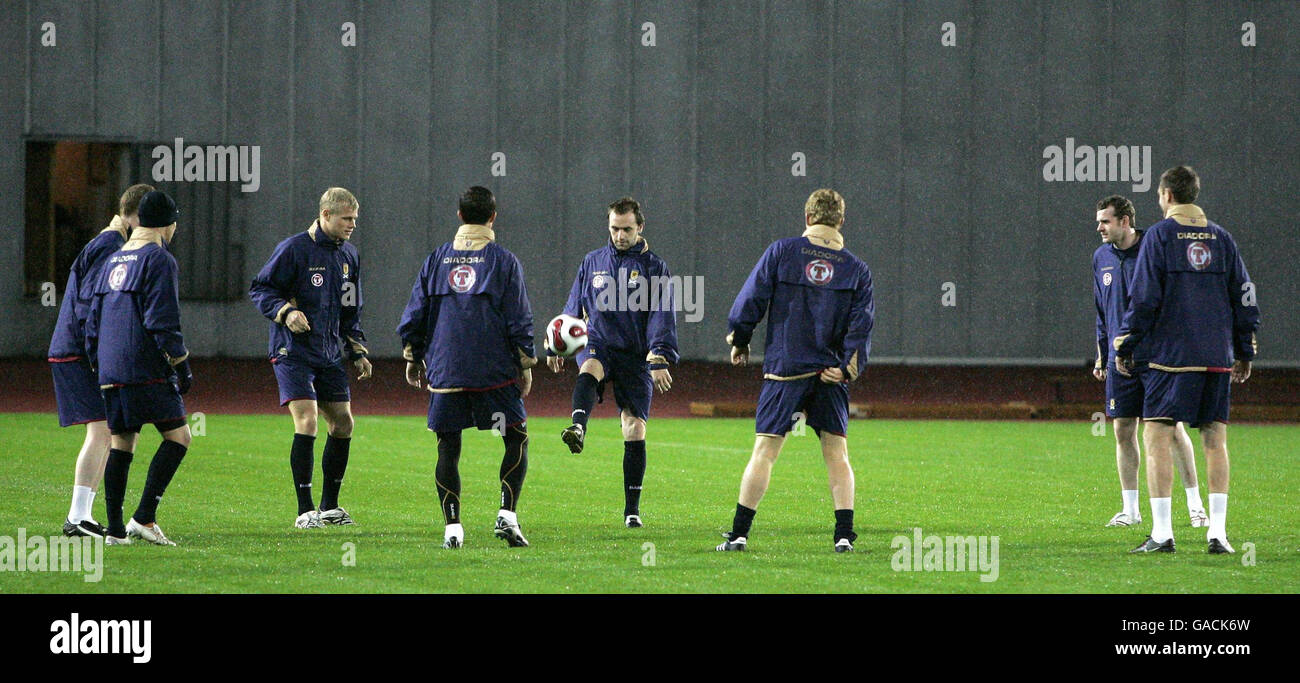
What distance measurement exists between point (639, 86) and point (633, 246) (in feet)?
57.1

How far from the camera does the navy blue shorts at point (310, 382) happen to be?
29.7 ft

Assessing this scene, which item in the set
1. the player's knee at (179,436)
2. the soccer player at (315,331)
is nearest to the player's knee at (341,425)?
the soccer player at (315,331)

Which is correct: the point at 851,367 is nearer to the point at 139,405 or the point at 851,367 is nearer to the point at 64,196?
the point at 139,405

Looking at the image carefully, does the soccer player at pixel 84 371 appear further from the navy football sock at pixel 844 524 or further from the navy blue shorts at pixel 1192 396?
the navy blue shorts at pixel 1192 396

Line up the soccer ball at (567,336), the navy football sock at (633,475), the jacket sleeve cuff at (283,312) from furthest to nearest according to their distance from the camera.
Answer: the navy football sock at (633,475)
the soccer ball at (567,336)
the jacket sleeve cuff at (283,312)

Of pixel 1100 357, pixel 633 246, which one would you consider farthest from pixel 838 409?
pixel 1100 357

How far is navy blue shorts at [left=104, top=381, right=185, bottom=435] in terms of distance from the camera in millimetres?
7973

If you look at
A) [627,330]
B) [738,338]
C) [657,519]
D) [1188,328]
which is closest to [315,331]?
[627,330]

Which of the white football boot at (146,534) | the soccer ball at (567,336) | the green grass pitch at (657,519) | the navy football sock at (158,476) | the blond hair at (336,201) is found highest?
the blond hair at (336,201)

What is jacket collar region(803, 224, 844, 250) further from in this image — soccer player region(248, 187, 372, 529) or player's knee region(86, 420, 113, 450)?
player's knee region(86, 420, 113, 450)

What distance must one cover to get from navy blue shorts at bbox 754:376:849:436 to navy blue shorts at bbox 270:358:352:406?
300 centimetres

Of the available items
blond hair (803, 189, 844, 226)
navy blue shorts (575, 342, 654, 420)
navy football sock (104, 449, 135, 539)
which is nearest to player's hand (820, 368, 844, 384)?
blond hair (803, 189, 844, 226)

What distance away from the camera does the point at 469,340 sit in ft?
26.4

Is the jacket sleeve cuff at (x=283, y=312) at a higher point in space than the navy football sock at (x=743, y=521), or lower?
higher
